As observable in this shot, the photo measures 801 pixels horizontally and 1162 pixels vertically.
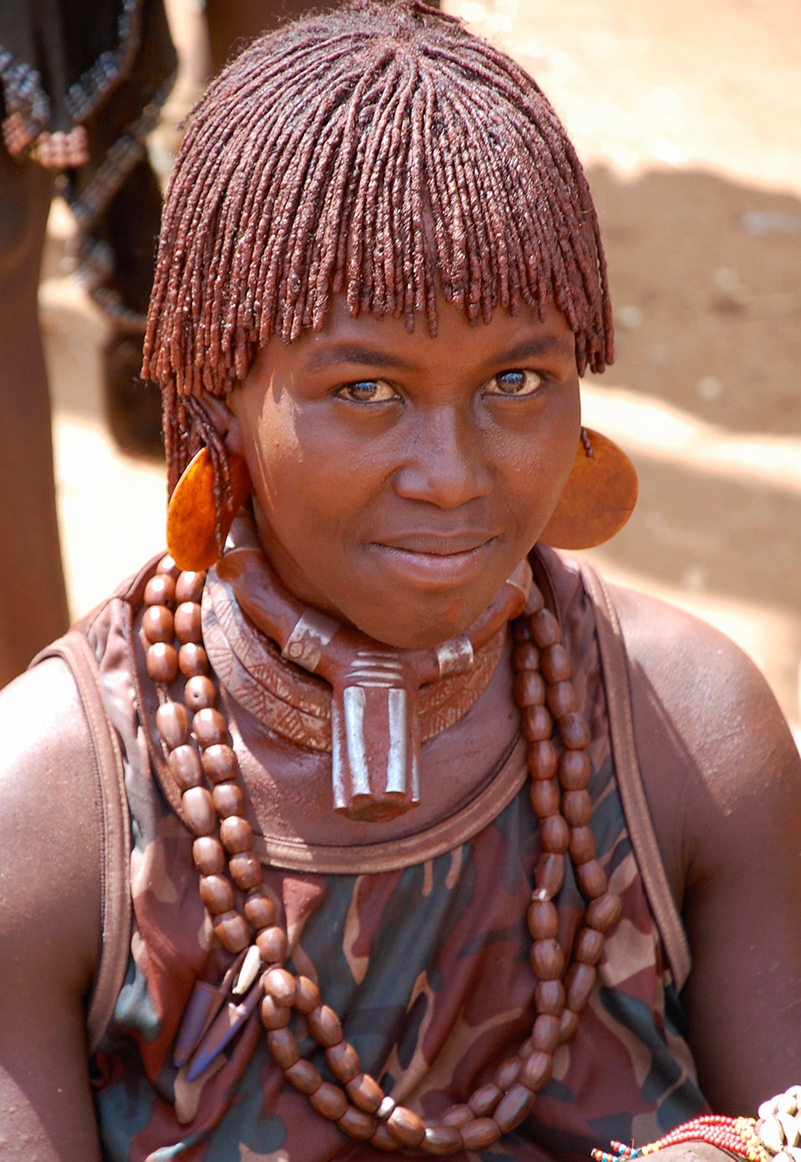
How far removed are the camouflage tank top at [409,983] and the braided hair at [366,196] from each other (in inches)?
→ 17.0

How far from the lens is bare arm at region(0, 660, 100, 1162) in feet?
4.96

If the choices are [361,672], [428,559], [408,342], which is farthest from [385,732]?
[408,342]

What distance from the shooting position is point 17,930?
4.99ft

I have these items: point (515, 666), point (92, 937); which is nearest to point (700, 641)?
point (515, 666)

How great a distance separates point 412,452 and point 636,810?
57 centimetres

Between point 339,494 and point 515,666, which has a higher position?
point 339,494

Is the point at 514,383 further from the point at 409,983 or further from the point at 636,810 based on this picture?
the point at 409,983

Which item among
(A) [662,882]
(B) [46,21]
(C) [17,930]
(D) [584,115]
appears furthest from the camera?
(D) [584,115]

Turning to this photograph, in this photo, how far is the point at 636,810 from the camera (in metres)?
1.73

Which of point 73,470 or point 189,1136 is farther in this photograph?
point 73,470

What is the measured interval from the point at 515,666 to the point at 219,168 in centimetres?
67

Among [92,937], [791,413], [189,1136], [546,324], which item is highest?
[546,324]

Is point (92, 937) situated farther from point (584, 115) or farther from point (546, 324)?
point (584, 115)

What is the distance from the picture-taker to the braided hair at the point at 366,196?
1361 mm
